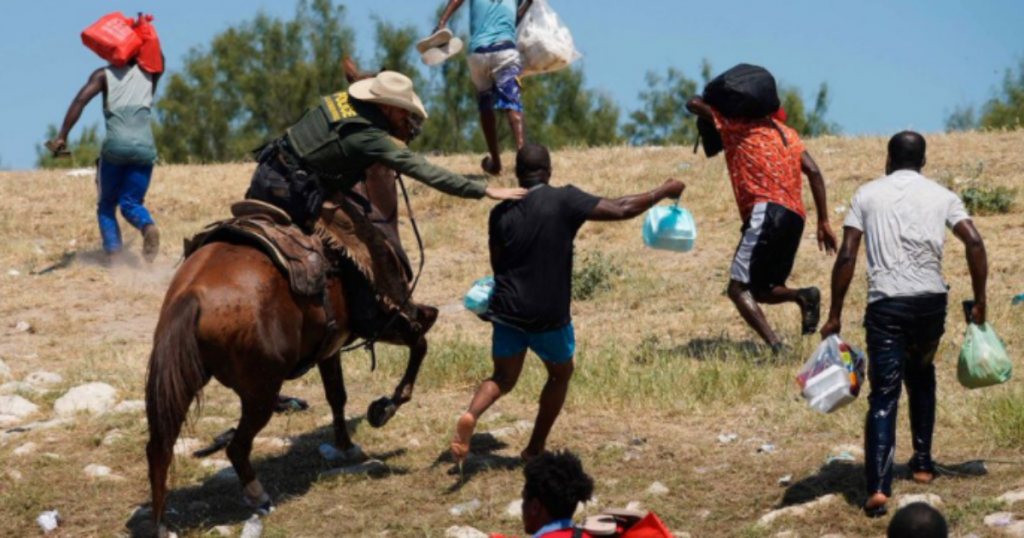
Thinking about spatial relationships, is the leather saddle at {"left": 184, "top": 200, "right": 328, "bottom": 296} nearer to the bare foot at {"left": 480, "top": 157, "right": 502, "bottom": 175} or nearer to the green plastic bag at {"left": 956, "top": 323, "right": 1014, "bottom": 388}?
the green plastic bag at {"left": 956, "top": 323, "right": 1014, "bottom": 388}

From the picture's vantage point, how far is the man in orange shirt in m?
9.65

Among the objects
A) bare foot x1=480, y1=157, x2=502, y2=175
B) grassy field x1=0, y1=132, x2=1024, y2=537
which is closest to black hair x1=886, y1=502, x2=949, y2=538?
grassy field x1=0, y1=132, x2=1024, y2=537

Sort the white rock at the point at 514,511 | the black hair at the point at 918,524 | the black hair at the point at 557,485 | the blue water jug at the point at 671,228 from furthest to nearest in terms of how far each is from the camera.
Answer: the blue water jug at the point at 671,228 < the white rock at the point at 514,511 < the black hair at the point at 557,485 < the black hair at the point at 918,524

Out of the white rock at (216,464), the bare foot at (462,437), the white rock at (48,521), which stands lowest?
the white rock at (48,521)

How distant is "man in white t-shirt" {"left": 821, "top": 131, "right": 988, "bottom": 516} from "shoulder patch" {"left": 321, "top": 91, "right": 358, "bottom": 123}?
8.64 ft

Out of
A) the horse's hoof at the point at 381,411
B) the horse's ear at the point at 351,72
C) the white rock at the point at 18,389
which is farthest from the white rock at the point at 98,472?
the horse's ear at the point at 351,72

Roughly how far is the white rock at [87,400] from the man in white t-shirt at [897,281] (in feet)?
16.1

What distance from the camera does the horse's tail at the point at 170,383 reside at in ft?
22.4

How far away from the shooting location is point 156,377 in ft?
22.4

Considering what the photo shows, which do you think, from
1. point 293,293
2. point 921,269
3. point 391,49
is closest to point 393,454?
point 293,293

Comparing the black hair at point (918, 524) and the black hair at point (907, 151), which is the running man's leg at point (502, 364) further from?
the black hair at point (918, 524)

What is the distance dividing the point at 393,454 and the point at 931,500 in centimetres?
307

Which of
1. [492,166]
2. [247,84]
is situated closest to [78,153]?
[247,84]

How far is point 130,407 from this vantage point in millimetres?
9289
